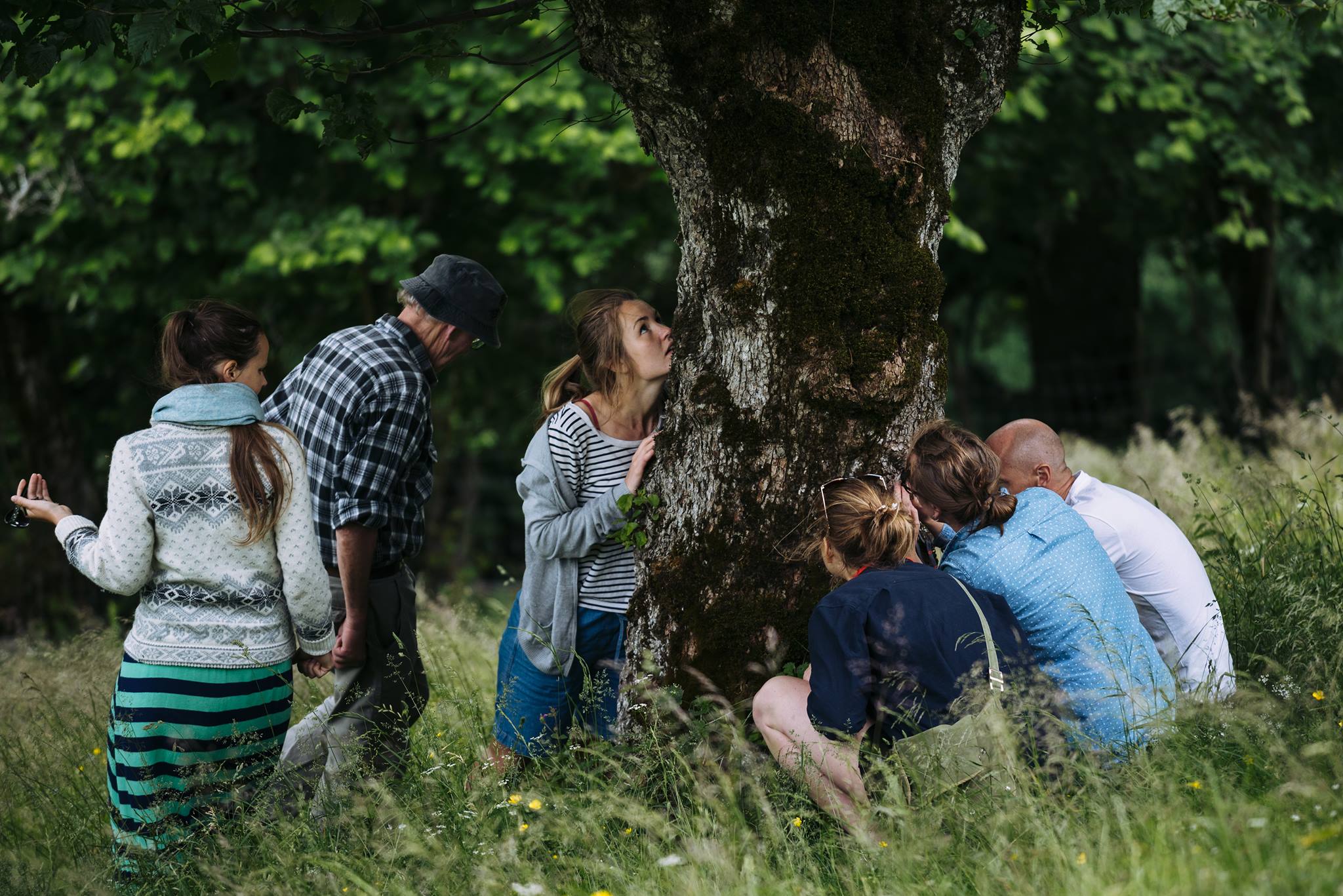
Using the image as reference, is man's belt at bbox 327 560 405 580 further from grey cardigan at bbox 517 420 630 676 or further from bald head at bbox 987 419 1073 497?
bald head at bbox 987 419 1073 497

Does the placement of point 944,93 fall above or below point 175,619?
above

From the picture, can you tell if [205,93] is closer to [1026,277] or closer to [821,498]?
[821,498]

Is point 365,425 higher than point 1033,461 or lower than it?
higher

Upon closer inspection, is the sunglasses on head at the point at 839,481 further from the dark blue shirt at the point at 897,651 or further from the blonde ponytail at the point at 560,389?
the blonde ponytail at the point at 560,389

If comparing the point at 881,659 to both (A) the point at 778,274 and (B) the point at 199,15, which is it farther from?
(B) the point at 199,15

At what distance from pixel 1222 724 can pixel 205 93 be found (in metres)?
8.13

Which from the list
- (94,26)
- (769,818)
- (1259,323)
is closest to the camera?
(769,818)

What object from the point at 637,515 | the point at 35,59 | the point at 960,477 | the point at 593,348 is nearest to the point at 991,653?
the point at 960,477

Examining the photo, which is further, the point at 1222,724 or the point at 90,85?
the point at 90,85

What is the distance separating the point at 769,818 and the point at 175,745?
A: 1.61 meters

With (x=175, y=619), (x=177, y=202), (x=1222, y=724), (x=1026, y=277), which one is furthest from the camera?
(x=1026, y=277)

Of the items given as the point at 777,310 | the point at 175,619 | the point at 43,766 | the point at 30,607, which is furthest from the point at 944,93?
the point at 30,607

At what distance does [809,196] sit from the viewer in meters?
3.21

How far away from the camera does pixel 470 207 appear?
30.4 feet
